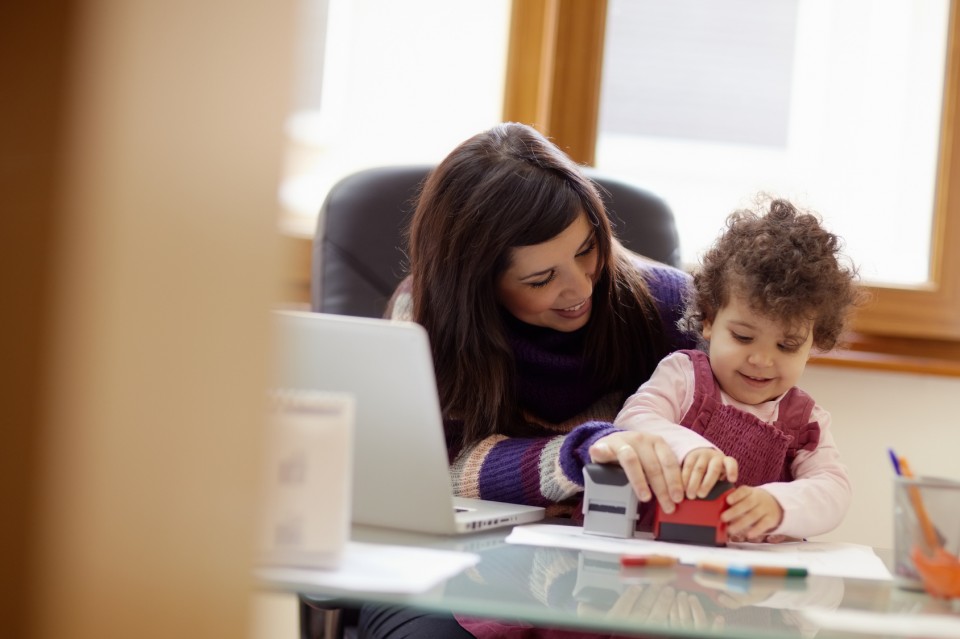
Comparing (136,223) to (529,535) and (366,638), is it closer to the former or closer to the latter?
(529,535)

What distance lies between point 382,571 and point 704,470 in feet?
1.28

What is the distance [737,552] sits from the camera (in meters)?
0.97

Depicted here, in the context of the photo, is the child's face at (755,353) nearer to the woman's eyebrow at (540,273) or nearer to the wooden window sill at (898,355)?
the woman's eyebrow at (540,273)

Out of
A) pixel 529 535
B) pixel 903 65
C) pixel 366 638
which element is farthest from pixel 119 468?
pixel 903 65

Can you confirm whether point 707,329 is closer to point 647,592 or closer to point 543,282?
point 543,282

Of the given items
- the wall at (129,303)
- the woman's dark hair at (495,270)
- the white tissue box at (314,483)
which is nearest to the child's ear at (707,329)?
the woman's dark hair at (495,270)

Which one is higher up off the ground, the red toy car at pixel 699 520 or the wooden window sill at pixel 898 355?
the wooden window sill at pixel 898 355

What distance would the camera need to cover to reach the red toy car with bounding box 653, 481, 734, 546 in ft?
3.29

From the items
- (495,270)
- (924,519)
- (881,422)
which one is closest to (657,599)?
Answer: (924,519)

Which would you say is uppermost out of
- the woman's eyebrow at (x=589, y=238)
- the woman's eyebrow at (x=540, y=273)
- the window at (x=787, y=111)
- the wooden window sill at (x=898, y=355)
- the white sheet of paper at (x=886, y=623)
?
the window at (x=787, y=111)

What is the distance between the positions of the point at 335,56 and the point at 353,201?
74 centimetres

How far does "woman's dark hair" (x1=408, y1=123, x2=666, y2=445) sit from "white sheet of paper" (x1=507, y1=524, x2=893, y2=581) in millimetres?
346

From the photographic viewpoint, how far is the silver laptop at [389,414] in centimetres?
90

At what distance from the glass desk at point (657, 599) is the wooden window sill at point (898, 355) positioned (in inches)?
51.6
